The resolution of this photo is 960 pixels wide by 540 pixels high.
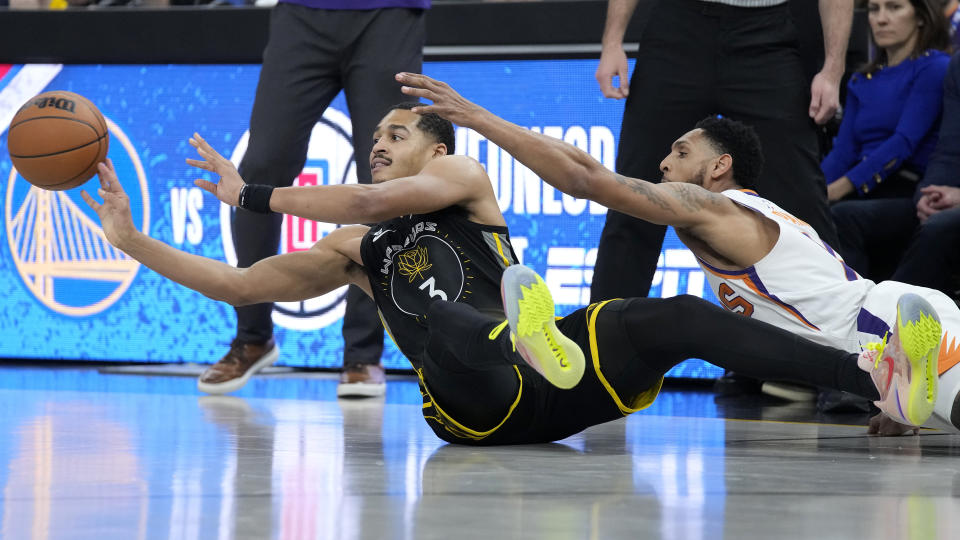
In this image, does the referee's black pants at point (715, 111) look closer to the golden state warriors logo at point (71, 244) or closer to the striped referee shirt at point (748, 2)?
the striped referee shirt at point (748, 2)

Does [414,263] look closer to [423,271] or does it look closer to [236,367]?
[423,271]

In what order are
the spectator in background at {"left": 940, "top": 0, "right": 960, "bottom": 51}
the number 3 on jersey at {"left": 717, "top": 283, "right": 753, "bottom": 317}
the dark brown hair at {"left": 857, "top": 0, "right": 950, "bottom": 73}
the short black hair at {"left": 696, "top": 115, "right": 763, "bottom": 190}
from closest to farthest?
the number 3 on jersey at {"left": 717, "top": 283, "right": 753, "bottom": 317}, the short black hair at {"left": 696, "top": 115, "right": 763, "bottom": 190}, the dark brown hair at {"left": 857, "top": 0, "right": 950, "bottom": 73}, the spectator in background at {"left": 940, "top": 0, "right": 960, "bottom": 51}

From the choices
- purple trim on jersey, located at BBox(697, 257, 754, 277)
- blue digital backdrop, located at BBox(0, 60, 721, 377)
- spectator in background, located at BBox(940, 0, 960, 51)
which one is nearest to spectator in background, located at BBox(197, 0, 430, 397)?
blue digital backdrop, located at BBox(0, 60, 721, 377)

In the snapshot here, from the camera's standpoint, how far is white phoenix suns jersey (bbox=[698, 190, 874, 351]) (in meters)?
3.06

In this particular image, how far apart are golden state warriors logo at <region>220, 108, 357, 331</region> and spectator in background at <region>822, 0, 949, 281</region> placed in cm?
228

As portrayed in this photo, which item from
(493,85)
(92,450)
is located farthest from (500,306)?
(493,85)

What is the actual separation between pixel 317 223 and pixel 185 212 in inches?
27.6

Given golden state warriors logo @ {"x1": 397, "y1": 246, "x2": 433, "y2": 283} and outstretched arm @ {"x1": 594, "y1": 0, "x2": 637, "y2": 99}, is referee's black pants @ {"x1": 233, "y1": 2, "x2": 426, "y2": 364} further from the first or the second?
golden state warriors logo @ {"x1": 397, "y1": 246, "x2": 433, "y2": 283}

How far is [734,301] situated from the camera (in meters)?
3.17

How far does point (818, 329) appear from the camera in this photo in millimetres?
3088

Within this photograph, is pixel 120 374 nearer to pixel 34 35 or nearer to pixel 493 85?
pixel 34 35

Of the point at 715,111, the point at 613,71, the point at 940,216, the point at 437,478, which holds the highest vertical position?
the point at 613,71

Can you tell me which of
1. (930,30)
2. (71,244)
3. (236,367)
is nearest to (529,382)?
(236,367)

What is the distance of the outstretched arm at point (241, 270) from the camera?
3.33m
